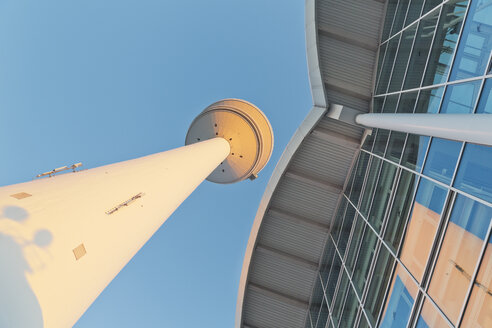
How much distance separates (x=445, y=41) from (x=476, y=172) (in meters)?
4.43

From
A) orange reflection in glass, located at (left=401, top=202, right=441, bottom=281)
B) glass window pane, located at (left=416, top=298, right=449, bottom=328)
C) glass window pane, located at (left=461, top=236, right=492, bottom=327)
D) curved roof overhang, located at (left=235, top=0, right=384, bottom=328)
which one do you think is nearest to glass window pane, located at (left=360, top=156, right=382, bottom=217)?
curved roof overhang, located at (left=235, top=0, right=384, bottom=328)

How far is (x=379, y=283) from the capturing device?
10609 millimetres

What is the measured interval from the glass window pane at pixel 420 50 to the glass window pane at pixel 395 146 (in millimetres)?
1554

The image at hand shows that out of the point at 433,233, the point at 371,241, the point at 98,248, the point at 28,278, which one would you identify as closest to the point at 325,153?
the point at 371,241

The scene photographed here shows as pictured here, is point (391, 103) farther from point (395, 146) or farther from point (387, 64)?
point (395, 146)

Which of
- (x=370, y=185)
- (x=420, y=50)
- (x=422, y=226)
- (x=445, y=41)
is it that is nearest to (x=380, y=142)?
(x=370, y=185)

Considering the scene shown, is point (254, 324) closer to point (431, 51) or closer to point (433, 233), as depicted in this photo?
point (433, 233)

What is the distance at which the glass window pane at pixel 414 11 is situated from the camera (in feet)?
37.1

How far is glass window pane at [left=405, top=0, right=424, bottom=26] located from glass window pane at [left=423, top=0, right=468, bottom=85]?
2092mm

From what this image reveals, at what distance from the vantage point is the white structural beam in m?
5.85

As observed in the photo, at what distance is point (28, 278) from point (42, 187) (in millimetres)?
1821

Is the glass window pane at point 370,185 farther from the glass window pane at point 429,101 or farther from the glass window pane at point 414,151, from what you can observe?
the glass window pane at point 429,101

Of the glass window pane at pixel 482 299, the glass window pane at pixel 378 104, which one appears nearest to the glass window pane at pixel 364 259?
the glass window pane at pixel 378 104

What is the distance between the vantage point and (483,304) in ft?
18.4
